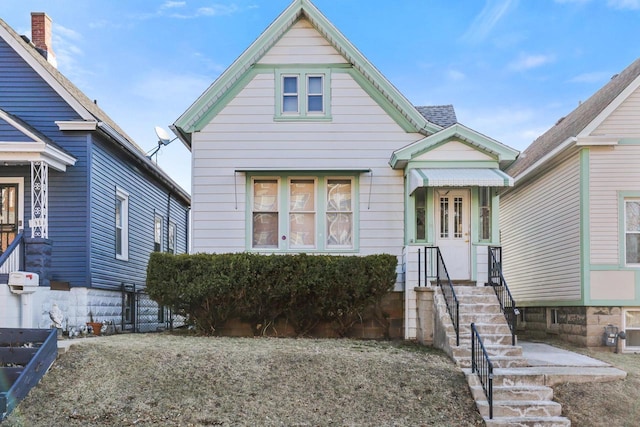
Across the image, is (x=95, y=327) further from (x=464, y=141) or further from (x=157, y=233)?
(x=464, y=141)

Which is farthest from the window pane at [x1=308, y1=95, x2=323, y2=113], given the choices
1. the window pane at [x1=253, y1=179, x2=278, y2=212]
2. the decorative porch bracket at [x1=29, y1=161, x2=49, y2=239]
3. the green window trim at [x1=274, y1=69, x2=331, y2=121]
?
the decorative porch bracket at [x1=29, y1=161, x2=49, y2=239]

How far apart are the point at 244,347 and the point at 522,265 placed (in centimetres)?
1010

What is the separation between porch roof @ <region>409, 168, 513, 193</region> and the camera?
42.6 ft

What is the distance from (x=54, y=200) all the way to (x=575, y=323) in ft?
38.7

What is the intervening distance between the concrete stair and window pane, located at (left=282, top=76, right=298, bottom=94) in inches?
226

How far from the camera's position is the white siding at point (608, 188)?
551 inches

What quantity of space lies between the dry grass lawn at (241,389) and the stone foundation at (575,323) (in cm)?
481

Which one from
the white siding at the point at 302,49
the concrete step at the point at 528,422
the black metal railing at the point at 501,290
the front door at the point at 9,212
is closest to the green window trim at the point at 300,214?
the white siding at the point at 302,49

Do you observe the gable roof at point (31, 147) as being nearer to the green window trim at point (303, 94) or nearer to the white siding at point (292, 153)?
the white siding at point (292, 153)

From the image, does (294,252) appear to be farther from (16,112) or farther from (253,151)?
(16,112)

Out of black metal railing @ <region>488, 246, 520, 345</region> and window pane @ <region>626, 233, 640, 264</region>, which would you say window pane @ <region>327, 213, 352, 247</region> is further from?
window pane @ <region>626, 233, 640, 264</region>

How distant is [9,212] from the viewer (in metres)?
14.1

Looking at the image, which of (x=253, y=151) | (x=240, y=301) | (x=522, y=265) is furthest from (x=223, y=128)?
(x=522, y=265)

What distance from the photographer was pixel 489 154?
1374 centimetres
